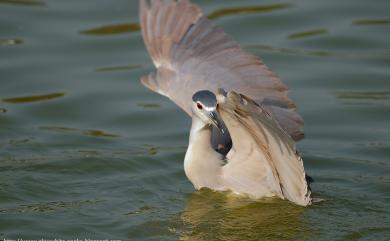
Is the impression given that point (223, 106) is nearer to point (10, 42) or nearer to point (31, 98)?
point (31, 98)

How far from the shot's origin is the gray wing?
829cm

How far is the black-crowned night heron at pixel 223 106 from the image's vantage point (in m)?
7.00

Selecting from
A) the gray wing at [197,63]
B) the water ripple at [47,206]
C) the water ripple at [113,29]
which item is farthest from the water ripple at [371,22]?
the water ripple at [47,206]

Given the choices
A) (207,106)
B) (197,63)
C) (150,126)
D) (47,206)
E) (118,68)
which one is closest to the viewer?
(207,106)

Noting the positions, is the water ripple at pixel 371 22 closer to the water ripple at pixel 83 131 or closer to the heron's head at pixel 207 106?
the water ripple at pixel 83 131

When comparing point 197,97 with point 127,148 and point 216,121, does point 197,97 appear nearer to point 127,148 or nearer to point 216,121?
point 216,121

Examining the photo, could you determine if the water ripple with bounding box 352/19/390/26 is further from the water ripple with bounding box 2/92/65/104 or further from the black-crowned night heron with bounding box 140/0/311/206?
the water ripple with bounding box 2/92/65/104

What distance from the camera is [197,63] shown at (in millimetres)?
8734

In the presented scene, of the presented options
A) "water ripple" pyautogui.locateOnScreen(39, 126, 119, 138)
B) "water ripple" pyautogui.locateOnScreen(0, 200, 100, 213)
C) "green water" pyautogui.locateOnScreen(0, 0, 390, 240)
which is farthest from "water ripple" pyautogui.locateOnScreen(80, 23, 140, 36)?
"water ripple" pyautogui.locateOnScreen(0, 200, 100, 213)

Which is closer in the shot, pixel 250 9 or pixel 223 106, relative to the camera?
pixel 223 106

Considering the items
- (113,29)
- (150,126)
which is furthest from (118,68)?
(150,126)

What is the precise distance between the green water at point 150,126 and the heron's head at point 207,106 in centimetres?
76

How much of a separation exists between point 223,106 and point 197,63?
7.37ft

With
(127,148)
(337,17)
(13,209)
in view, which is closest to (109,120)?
(127,148)
